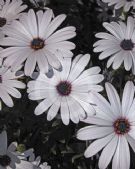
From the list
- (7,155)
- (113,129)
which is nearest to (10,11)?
(7,155)

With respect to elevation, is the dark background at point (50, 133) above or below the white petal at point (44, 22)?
below


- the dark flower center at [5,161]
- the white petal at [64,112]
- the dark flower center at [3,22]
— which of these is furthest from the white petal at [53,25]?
the dark flower center at [5,161]

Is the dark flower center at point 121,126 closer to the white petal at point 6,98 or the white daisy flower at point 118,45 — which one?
the white daisy flower at point 118,45

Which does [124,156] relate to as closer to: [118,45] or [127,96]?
[127,96]

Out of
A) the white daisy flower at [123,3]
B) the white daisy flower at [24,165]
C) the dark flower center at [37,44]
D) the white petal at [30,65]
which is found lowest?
the white daisy flower at [24,165]

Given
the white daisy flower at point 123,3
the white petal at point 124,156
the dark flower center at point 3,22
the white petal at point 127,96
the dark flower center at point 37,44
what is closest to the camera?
the white petal at point 124,156

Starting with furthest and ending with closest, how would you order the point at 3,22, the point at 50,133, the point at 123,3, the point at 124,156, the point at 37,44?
the point at 123,3
the point at 3,22
the point at 50,133
the point at 37,44
the point at 124,156

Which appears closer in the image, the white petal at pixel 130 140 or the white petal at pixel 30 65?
the white petal at pixel 130 140
